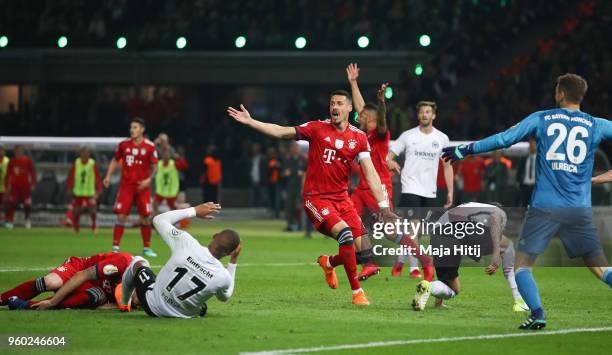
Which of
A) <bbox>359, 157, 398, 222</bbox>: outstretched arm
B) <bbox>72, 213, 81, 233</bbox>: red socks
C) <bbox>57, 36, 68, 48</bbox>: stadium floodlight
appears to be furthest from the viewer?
<bbox>57, 36, 68, 48</bbox>: stadium floodlight

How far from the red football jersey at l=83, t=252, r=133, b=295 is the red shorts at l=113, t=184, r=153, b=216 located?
950 cm

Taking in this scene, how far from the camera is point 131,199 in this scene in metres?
22.8

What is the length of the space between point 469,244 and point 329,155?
1935 millimetres

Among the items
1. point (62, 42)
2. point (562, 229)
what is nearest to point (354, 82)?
point (562, 229)

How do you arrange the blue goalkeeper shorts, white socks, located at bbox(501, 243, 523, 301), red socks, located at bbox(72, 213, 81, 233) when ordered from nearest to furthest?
the blue goalkeeper shorts, white socks, located at bbox(501, 243, 523, 301), red socks, located at bbox(72, 213, 81, 233)

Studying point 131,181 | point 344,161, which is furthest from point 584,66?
point 344,161

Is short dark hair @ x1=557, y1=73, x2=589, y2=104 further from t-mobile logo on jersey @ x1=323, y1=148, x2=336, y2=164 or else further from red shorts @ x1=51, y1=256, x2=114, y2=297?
red shorts @ x1=51, y1=256, x2=114, y2=297

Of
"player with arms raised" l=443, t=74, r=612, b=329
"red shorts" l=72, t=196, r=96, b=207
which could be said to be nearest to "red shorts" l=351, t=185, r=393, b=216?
"player with arms raised" l=443, t=74, r=612, b=329

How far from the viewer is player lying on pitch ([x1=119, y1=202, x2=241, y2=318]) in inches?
471

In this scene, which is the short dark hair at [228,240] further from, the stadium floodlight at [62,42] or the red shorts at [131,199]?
the stadium floodlight at [62,42]

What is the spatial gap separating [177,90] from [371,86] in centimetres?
733

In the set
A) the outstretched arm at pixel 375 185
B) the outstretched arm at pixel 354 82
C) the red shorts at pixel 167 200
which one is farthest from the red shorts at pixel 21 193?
the outstretched arm at pixel 375 185

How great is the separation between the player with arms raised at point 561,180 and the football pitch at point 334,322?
74 centimetres

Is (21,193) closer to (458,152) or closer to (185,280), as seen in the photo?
(185,280)
